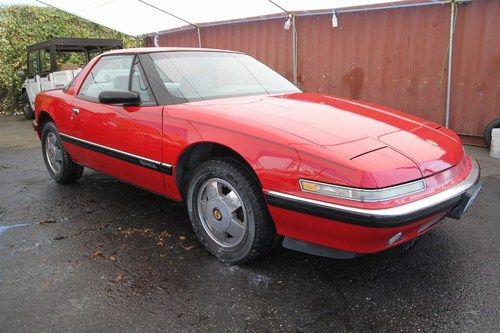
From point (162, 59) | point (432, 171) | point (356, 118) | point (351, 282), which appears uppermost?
point (162, 59)

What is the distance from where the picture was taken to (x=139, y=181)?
10.9 feet

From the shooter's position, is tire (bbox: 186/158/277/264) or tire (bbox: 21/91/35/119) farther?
tire (bbox: 21/91/35/119)

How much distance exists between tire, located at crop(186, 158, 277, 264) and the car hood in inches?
12.3

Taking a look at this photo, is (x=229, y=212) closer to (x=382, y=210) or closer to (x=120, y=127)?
(x=382, y=210)

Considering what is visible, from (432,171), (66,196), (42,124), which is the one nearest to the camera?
(432,171)

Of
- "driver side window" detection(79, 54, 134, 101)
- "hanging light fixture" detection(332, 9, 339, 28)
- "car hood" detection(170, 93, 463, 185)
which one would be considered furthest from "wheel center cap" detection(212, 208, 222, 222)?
"hanging light fixture" detection(332, 9, 339, 28)

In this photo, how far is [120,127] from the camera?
330 centimetres

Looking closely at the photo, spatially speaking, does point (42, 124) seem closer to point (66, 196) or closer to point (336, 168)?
point (66, 196)

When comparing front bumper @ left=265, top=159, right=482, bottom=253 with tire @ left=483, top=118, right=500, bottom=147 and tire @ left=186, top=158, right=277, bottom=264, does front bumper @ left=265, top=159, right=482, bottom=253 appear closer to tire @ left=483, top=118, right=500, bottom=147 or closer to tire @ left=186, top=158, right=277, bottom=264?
tire @ left=186, top=158, right=277, bottom=264

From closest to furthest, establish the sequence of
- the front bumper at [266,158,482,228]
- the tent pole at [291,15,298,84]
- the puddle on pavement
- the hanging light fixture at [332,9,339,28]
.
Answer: the front bumper at [266,158,482,228] < the puddle on pavement < the hanging light fixture at [332,9,339,28] < the tent pole at [291,15,298,84]

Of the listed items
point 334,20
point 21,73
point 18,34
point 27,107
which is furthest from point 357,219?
point 18,34

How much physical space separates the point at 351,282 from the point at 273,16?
6.34 metres

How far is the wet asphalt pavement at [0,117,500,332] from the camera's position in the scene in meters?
2.22

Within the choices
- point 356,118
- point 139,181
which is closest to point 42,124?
point 139,181
